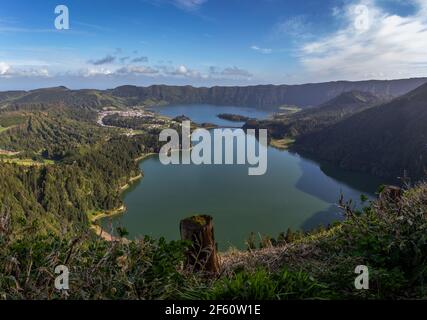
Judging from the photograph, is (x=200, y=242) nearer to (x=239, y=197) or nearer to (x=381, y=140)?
(x=239, y=197)

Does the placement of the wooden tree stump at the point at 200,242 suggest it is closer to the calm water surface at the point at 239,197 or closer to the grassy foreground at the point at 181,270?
the grassy foreground at the point at 181,270

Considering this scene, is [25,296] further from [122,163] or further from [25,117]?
[25,117]

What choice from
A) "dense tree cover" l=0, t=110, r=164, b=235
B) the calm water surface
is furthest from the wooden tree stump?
the calm water surface

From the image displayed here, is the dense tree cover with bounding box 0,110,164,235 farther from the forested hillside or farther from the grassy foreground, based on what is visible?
the forested hillside

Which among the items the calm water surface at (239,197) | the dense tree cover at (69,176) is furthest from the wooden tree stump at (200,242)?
the calm water surface at (239,197)

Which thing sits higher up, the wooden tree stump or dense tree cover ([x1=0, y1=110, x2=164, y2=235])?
the wooden tree stump

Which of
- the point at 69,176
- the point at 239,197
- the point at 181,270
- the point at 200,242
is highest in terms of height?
the point at 200,242

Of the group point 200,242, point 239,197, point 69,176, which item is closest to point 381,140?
point 239,197
